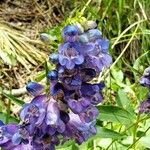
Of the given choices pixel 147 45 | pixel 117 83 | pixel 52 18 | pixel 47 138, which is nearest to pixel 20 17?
pixel 52 18

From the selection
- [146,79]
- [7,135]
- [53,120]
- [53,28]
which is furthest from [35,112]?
[53,28]

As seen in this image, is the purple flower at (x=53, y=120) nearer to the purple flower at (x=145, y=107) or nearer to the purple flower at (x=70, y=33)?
the purple flower at (x=70, y=33)

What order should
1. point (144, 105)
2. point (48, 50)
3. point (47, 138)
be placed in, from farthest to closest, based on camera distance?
point (48, 50)
point (144, 105)
point (47, 138)

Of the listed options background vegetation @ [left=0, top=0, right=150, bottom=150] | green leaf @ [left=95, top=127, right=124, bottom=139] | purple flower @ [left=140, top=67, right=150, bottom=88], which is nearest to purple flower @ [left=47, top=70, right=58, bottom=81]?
green leaf @ [left=95, top=127, right=124, bottom=139]

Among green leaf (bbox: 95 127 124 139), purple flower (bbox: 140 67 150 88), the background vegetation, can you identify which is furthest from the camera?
the background vegetation

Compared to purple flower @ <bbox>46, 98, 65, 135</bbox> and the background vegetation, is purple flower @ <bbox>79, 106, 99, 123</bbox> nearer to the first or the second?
purple flower @ <bbox>46, 98, 65, 135</bbox>

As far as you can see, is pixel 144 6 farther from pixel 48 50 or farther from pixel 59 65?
pixel 59 65

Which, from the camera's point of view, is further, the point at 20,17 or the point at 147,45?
the point at 20,17

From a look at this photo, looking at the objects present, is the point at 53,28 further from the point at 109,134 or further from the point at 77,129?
the point at 77,129
